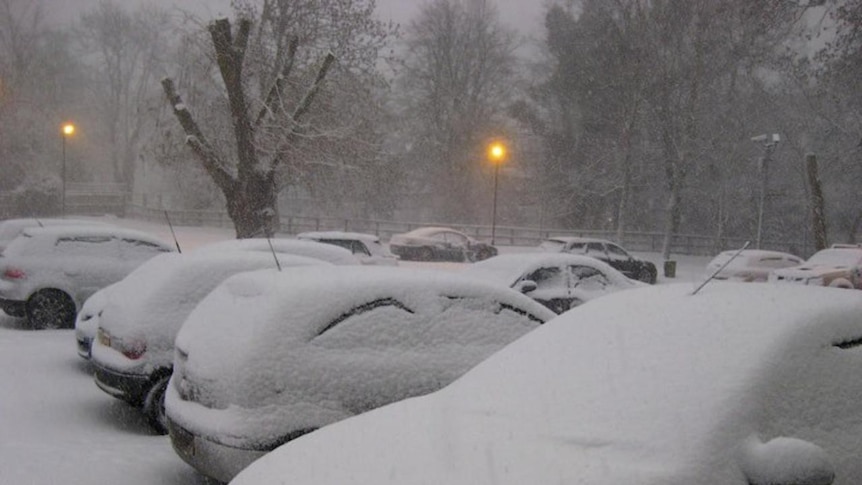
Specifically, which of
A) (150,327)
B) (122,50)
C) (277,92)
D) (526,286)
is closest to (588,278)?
(526,286)

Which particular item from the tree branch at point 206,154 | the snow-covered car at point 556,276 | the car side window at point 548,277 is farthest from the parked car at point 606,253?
the car side window at point 548,277

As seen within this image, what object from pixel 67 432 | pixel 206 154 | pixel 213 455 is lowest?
pixel 67 432

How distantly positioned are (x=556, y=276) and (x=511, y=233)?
33.4 m

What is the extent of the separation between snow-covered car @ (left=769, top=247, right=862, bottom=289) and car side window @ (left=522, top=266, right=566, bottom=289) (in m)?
8.96

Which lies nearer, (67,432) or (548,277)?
(67,432)

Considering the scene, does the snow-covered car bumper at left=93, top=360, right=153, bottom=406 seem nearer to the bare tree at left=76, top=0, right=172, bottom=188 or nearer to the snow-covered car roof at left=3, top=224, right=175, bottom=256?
the snow-covered car roof at left=3, top=224, right=175, bottom=256

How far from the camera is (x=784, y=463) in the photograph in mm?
2725

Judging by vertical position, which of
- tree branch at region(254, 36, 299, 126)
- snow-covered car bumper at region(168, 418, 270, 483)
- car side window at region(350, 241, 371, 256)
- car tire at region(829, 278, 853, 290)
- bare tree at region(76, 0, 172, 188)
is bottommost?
snow-covered car bumper at region(168, 418, 270, 483)

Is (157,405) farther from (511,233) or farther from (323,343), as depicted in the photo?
(511,233)

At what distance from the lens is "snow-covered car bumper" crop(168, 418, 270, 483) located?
4.39m

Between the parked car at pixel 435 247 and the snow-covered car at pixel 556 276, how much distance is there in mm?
17161

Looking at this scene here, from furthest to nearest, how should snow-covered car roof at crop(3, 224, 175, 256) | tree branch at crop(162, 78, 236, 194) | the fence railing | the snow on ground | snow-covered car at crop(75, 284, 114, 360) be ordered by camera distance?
1. the fence railing
2. tree branch at crop(162, 78, 236, 194)
3. snow-covered car roof at crop(3, 224, 175, 256)
4. snow-covered car at crop(75, 284, 114, 360)
5. the snow on ground

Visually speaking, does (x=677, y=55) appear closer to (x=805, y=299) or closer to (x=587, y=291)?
(x=587, y=291)

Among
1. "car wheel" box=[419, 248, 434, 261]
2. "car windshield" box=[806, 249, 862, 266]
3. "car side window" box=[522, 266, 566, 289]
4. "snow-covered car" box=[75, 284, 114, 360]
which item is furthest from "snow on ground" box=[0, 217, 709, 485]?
"car wheel" box=[419, 248, 434, 261]
